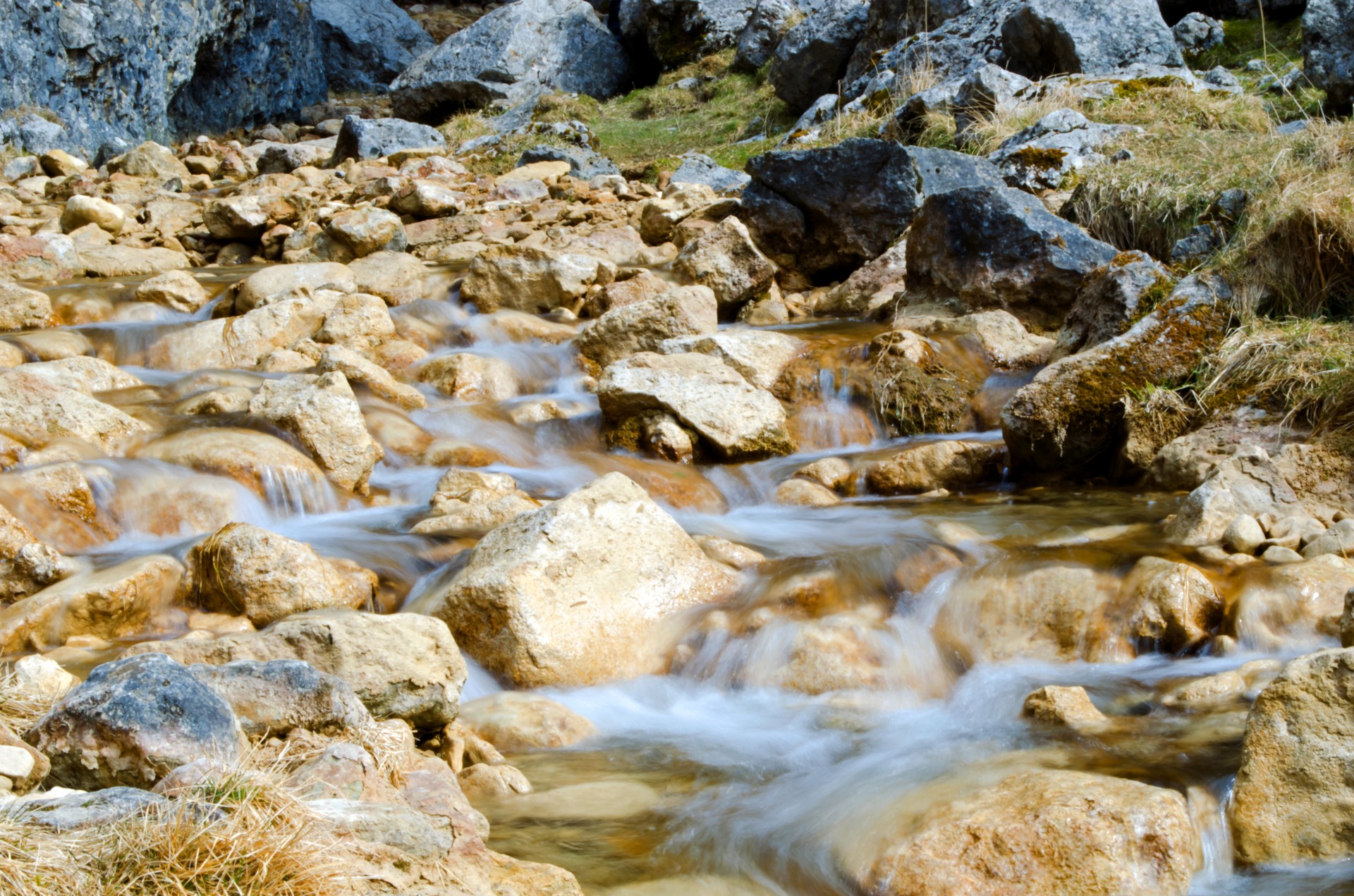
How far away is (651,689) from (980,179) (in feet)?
22.7

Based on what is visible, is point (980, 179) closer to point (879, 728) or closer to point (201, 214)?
point (879, 728)

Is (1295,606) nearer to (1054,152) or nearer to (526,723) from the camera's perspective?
(526,723)

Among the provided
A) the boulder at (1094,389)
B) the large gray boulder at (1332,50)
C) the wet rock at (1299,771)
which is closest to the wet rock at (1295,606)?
the wet rock at (1299,771)

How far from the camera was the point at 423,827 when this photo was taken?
6.79 feet

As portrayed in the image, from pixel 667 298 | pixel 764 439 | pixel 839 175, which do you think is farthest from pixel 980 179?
pixel 764 439

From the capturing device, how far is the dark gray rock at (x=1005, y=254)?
7.54 m

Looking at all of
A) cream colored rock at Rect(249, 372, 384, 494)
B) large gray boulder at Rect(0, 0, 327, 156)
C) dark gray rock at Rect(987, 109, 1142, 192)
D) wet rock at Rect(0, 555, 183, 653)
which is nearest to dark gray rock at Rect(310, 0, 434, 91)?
large gray boulder at Rect(0, 0, 327, 156)

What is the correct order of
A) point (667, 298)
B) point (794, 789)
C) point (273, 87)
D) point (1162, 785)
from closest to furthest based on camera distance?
1. point (1162, 785)
2. point (794, 789)
3. point (667, 298)
4. point (273, 87)

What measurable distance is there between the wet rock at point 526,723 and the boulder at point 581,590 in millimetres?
270

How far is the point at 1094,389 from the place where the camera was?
576 centimetres

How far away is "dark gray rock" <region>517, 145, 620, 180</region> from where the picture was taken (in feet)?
46.7

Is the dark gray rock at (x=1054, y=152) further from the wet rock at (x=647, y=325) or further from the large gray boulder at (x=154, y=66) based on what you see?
the large gray boulder at (x=154, y=66)

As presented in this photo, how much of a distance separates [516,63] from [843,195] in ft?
41.7

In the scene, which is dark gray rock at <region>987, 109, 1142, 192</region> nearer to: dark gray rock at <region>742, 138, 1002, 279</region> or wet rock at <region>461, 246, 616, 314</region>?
dark gray rock at <region>742, 138, 1002, 279</region>
